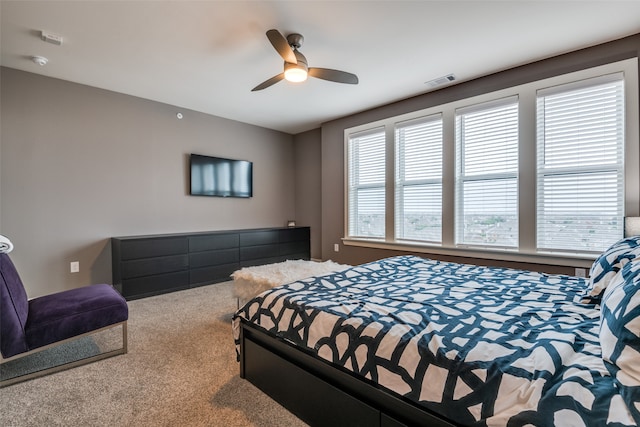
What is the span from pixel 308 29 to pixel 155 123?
9.17 ft

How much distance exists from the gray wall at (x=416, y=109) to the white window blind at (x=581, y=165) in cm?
21

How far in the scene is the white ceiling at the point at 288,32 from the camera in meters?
2.25

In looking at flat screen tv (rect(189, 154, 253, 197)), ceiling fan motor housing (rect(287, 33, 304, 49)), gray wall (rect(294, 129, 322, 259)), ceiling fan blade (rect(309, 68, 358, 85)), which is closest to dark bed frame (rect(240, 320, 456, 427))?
ceiling fan blade (rect(309, 68, 358, 85))

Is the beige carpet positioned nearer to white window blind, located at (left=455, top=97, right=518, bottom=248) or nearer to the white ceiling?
the white ceiling

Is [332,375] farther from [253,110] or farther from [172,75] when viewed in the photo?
[253,110]

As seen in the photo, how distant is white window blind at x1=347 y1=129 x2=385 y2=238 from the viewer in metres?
4.51

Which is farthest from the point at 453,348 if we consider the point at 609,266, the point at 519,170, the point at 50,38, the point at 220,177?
the point at 220,177

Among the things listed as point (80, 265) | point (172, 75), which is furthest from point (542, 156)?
point (80, 265)

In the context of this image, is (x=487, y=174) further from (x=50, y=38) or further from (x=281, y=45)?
(x=50, y=38)

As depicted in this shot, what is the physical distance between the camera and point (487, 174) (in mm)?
3414

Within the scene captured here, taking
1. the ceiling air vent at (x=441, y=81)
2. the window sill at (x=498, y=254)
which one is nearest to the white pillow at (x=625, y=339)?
the window sill at (x=498, y=254)

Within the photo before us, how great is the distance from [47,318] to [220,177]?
318 cm

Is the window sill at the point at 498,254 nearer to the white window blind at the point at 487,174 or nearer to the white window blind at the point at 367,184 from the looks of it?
the white window blind at the point at 487,174

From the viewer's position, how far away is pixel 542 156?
3035mm
